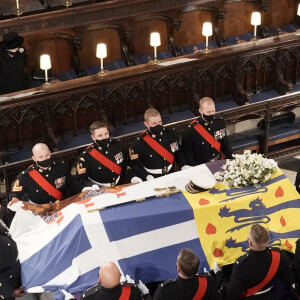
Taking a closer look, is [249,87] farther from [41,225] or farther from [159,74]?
[41,225]

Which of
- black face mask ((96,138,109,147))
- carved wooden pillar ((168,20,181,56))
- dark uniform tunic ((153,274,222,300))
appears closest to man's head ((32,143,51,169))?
black face mask ((96,138,109,147))

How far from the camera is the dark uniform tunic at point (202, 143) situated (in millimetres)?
8156

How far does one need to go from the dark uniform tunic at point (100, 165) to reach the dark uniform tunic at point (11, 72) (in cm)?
198

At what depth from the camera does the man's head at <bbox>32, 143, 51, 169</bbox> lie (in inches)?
290

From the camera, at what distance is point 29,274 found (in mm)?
6520

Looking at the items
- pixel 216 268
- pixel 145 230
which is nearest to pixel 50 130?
pixel 145 230

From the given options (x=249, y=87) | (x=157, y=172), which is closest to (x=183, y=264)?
(x=157, y=172)

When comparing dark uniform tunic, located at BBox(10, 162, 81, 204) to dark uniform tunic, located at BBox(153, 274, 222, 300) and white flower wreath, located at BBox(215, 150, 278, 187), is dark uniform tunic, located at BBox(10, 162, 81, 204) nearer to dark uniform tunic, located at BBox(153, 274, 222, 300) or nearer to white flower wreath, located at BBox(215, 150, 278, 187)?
white flower wreath, located at BBox(215, 150, 278, 187)

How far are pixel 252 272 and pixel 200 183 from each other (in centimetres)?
110

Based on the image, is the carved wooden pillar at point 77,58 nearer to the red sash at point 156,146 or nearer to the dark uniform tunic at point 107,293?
the red sash at point 156,146

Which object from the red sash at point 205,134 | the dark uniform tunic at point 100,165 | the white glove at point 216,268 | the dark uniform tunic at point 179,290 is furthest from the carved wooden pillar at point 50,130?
the dark uniform tunic at point 179,290

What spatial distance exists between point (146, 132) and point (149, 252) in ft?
6.04

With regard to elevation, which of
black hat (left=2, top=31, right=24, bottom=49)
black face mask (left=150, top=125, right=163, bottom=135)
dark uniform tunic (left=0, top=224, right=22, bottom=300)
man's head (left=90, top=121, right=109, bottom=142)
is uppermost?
black hat (left=2, top=31, right=24, bottom=49)

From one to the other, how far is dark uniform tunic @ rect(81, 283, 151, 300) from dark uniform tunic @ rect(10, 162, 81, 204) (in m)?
1.82
